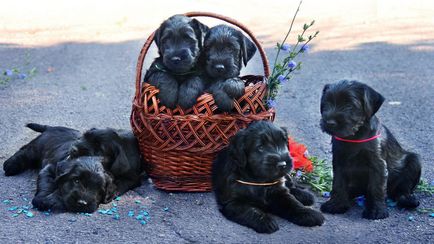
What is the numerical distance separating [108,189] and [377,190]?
2.07 meters

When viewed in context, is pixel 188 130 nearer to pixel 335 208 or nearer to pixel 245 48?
pixel 245 48

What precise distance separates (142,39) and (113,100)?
410cm

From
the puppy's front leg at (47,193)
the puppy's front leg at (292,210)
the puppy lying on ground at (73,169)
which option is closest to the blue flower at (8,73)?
the puppy lying on ground at (73,169)

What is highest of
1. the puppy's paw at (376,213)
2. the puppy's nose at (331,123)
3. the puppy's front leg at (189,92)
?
the puppy's front leg at (189,92)

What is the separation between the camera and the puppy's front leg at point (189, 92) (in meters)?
5.22

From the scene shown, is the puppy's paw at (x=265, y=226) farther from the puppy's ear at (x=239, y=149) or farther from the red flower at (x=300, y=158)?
the red flower at (x=300, y=158)

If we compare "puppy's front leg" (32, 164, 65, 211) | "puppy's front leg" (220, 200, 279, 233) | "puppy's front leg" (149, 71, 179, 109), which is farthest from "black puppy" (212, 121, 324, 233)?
"puppy's front leg" (32, 164, 65, 211)

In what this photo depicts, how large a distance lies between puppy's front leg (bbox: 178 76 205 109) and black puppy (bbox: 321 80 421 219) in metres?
0.98

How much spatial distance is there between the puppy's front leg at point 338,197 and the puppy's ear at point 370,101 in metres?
0.51

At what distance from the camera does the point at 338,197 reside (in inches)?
203

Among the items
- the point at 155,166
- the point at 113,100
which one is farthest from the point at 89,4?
the point at 155,166

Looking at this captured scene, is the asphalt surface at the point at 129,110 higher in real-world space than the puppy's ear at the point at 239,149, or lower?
lower

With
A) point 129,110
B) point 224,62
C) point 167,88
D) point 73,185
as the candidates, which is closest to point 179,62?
point 167,88

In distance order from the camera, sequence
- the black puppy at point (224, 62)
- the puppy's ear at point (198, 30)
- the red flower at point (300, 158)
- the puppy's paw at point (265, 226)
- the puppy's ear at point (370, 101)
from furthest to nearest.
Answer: the red flower at point (300, 158), the puppy's ear at point (198, 30), the black puppy at point (224, 62), the puppy's ear at point (370, 101), the puppy's paw at point (265, 226)
